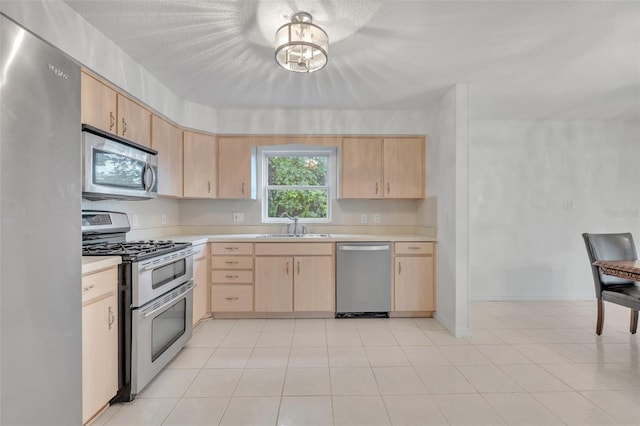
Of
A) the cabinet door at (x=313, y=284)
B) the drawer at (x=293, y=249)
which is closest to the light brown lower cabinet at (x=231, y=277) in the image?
the drawer at (x=293, y=249)

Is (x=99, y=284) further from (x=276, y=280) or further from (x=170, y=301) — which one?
(x=276, y=280)

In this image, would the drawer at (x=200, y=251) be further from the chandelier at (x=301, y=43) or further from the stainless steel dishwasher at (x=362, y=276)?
the chandelier at (x=301, y=43)

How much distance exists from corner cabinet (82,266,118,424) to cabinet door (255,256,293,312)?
1.50 m

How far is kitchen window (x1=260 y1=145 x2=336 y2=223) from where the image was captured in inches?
150

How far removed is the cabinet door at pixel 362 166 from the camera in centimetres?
349

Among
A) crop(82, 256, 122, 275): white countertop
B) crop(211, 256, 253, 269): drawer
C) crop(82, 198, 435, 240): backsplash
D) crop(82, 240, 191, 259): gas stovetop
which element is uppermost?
crop(82, 198, 435, 240): backsplash

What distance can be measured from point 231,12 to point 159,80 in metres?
1.31

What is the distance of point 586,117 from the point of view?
12.2 ft

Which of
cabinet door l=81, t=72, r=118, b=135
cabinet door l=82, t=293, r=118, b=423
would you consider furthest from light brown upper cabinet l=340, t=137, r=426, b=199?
cabinet door l=82, t=293, r=118, b=423

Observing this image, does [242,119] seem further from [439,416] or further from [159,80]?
[439,416]

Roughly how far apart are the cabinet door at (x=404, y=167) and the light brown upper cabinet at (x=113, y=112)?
2.47m

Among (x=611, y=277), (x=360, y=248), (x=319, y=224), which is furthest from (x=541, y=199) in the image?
(x=319, y=224)

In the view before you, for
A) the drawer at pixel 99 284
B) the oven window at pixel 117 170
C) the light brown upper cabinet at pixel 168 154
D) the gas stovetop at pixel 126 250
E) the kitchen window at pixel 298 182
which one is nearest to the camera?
the drawer at pixel 99 284

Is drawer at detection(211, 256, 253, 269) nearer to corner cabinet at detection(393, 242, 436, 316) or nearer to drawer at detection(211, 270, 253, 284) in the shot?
drawer at detection(211, 270, 253, 284)
